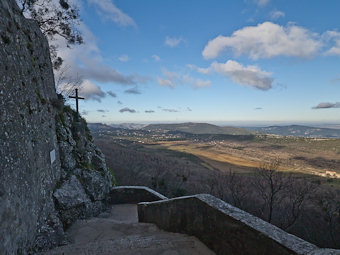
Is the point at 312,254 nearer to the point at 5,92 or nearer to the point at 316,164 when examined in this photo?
the point at 5,92

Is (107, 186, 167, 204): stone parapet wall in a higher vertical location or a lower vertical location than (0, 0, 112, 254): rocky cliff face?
lower

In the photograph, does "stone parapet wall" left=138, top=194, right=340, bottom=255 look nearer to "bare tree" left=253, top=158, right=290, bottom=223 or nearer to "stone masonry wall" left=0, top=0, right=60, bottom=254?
"stone masonry wall" left=0, top=0, right=60, bottom=254

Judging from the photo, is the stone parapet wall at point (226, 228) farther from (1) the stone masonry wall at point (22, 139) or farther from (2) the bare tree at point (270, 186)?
(2) the bare tree at point (270, 186)

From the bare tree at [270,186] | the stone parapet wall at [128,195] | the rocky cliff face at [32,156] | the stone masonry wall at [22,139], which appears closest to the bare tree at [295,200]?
the bare tree at [270,186]

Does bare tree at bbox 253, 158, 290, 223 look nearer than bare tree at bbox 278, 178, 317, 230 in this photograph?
Yes

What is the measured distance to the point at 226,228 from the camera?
12.2ft

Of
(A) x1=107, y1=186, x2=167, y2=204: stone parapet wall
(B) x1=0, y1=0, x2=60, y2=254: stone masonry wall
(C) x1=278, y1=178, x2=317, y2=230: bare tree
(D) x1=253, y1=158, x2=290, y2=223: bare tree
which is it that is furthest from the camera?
(C) x1=278, y1=178, x2=317, y2=230: bare tree

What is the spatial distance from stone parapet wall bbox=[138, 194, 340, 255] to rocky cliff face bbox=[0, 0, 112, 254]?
12.0ft

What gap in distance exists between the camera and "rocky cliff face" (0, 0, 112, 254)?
3.99 m

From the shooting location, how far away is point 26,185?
4.66m

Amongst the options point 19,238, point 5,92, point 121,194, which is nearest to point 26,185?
point 19,238

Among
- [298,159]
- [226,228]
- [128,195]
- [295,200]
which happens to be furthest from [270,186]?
[298,159]

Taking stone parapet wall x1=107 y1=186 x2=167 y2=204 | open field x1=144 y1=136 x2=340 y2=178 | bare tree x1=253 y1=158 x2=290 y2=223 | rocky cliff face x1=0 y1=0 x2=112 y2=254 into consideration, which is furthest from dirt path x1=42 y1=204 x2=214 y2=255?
open field x1=144 y1=136 x2=340 y2=178

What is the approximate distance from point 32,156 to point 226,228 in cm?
553
